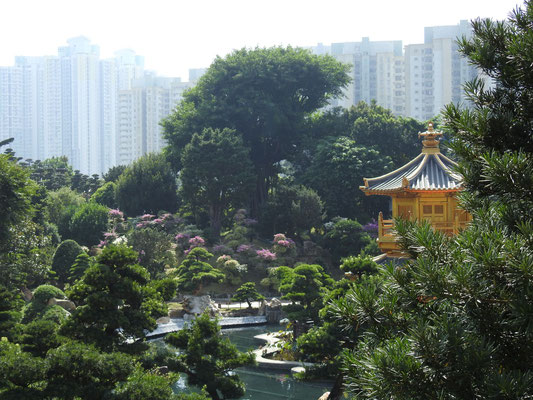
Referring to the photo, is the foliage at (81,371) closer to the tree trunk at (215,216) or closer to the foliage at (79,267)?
the foliage at (79,267)

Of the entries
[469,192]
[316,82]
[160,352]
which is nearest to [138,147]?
[316,82]

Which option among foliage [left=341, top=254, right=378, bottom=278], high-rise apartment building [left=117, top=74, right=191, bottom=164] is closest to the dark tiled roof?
foliage [left=341, top=254, right=378, bottom=278]

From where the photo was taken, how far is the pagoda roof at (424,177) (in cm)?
1477

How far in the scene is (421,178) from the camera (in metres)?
15.1

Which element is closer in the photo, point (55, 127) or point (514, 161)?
point (514, 161)

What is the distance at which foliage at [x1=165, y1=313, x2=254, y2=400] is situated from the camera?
34.9 ft

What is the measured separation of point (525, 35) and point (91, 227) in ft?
87.7

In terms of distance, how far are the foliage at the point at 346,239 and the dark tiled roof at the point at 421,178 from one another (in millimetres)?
11264

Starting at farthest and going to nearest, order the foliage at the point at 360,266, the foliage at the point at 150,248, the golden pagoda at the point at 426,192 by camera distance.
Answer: the foliage at the point at 150,248 < the golden pagoda at the point at 426,192 < the foliage at the point at 360,266

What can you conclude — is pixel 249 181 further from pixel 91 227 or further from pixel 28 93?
pixel 28 93

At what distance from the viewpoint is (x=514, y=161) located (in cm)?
363

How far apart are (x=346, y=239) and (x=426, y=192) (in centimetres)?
1290

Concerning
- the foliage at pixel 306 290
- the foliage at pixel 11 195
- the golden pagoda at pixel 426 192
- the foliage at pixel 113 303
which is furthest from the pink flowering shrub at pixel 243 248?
the foliage at pixel 113 303

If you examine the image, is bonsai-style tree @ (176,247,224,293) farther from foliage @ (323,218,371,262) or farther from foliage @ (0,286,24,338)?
foliage @ (0,286,24,338)
